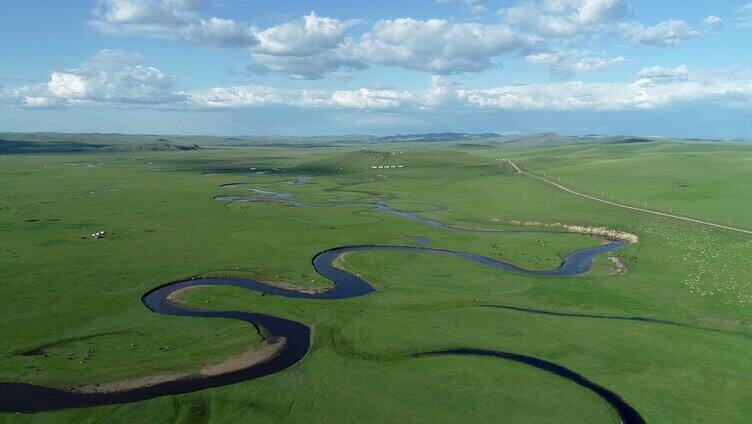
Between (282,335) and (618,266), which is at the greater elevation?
(618,266)

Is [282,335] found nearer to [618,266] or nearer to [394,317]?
[394,317]

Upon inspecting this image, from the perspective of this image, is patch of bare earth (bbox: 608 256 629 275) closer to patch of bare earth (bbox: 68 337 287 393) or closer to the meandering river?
the meandering river

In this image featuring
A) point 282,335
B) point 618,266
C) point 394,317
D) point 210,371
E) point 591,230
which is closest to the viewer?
point 210,371

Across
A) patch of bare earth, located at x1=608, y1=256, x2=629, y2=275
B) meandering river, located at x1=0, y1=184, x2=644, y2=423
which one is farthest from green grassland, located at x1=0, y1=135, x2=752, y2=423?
meandering river, located at x1=0, y1=184, x2=644, y2=423

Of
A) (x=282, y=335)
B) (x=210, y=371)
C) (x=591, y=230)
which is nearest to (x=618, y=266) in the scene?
(x=591, y=230)

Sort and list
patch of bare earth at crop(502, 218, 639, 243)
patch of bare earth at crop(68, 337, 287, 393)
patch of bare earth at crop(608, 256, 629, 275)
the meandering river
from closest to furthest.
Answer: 1. the meandering river
2. patch of bare earth at crop(68, 337, 287, 393)
3. patch of bare earth at crop(608, 256, 629, 275)
4. patch of bare earth at crop(502, 218, 639, 243)

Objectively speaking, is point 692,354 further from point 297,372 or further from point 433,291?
point 297,372

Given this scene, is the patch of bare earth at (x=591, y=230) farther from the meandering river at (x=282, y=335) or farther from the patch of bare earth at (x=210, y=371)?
the patch of bare earth at (x=210, y=371)

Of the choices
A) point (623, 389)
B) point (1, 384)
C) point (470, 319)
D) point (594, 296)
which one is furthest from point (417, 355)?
point (1, 384)
